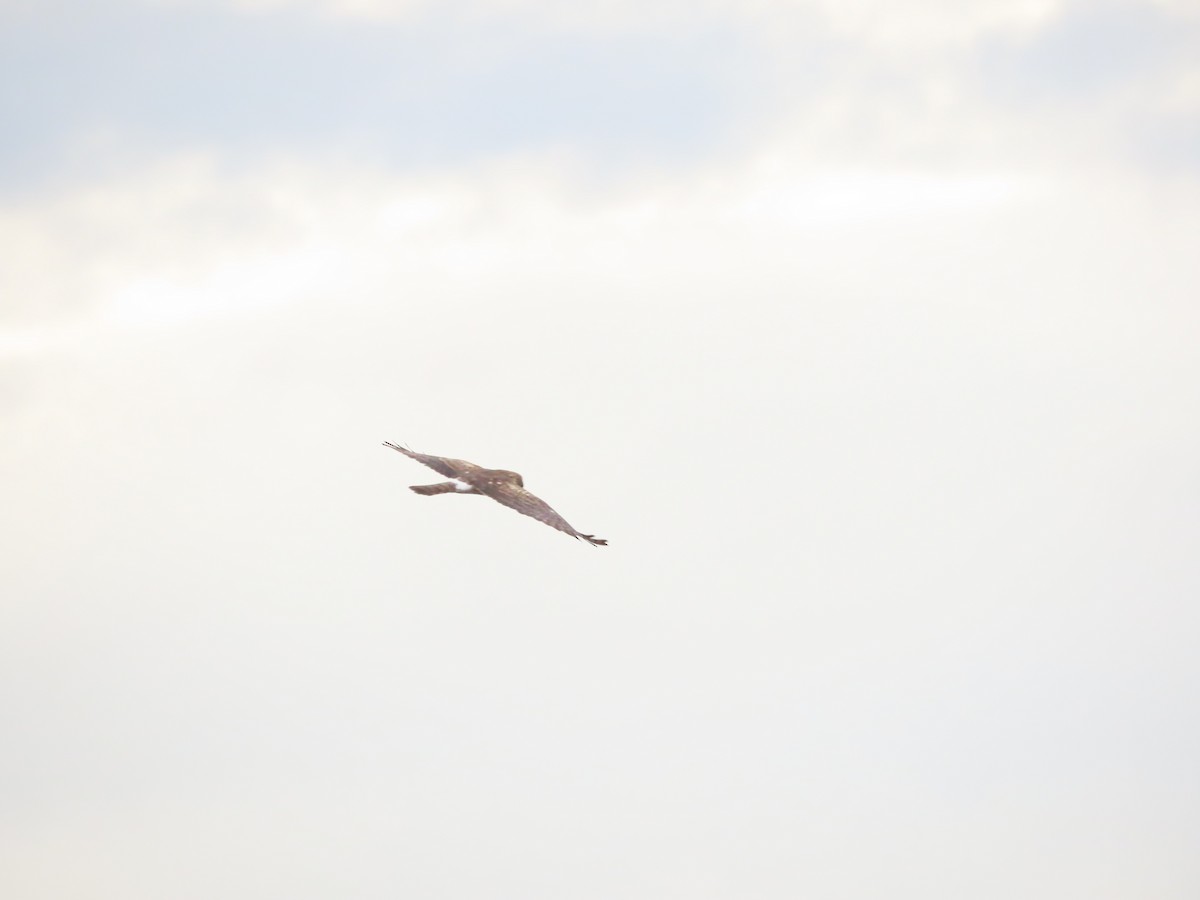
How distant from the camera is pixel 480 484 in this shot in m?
74.1

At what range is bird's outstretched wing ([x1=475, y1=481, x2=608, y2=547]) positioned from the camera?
220 ft

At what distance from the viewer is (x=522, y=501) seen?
7188 cm

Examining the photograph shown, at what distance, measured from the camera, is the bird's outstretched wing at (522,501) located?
6712 centimetres

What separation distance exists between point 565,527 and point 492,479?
9137 mm

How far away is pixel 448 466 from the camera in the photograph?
7575 cm

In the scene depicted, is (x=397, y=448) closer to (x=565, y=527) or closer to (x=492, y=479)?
(x=492, y=479)

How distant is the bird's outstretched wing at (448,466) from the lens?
7483 cm

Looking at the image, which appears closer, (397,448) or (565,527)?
(565,527)

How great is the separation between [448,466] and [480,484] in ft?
7.16

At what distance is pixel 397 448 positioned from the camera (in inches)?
2820

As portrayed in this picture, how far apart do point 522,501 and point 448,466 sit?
197 inches

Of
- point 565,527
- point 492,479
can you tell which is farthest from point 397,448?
point 565,527

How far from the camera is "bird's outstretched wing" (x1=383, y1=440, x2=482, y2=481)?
74831mm

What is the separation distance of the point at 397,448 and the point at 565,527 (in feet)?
29.0
